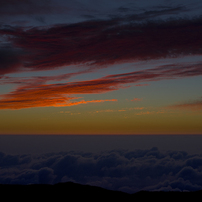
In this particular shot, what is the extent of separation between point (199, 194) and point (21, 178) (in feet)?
579

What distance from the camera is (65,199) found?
2812cm

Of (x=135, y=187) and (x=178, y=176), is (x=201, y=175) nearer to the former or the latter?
(x=178, y=176)

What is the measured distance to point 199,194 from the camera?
3036 centimetres

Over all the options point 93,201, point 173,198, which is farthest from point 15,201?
point 173,198

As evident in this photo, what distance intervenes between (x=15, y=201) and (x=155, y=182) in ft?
638

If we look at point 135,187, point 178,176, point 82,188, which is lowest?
point 135,187

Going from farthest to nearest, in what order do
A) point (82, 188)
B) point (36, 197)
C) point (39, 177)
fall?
point (39, 177)
point (82, 188)
point (36, 197)

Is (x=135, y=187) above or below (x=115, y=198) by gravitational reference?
below

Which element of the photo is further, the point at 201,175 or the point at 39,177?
the point at 39,177

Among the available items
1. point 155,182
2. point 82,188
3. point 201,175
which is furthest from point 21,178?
point 82,188

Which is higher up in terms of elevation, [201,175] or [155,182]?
[201,175]

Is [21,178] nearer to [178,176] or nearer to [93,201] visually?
[178,176]

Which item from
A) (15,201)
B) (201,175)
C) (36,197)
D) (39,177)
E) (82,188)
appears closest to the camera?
(15,201)

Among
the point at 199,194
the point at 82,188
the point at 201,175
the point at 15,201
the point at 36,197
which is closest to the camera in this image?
the point at 15,201
